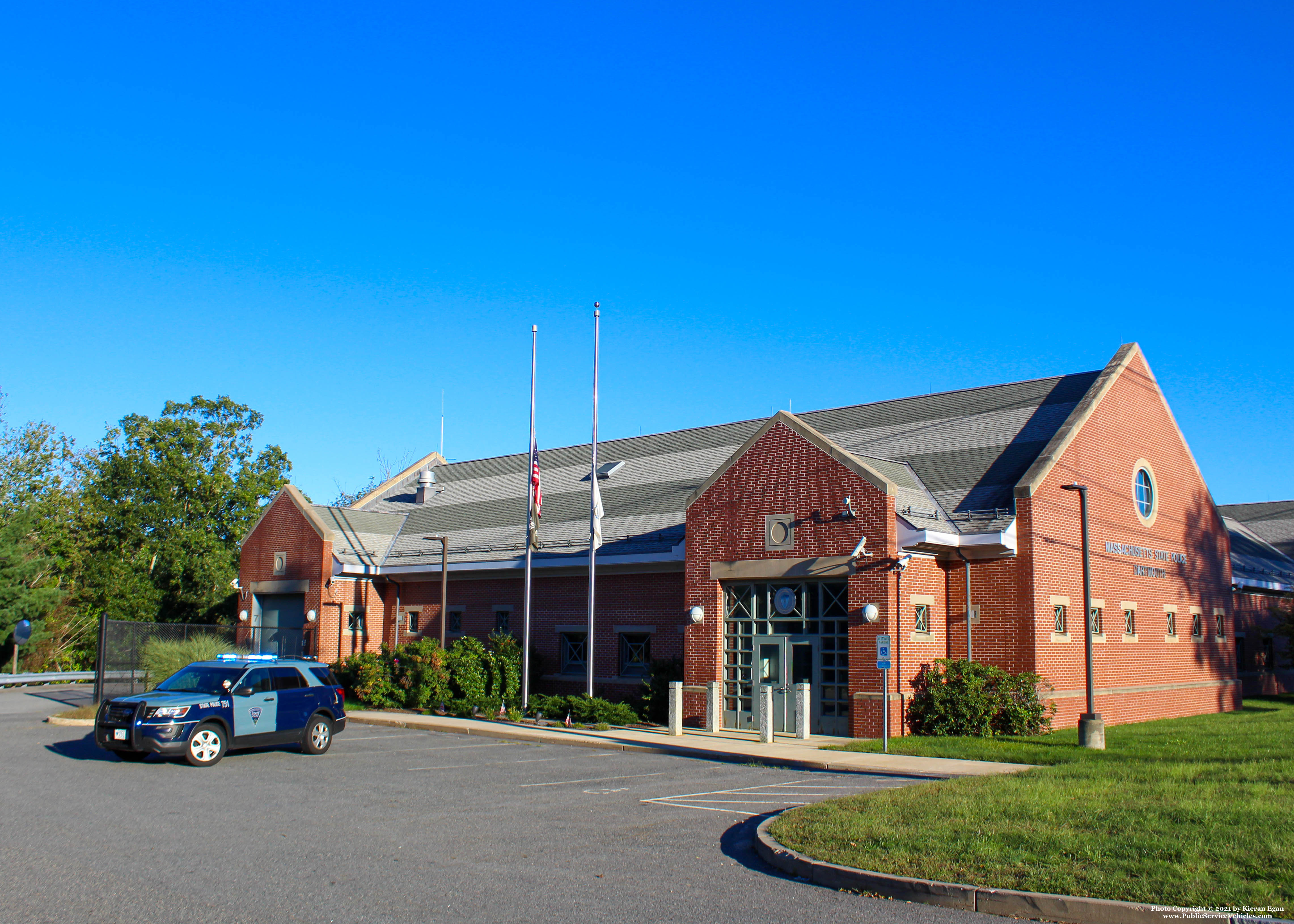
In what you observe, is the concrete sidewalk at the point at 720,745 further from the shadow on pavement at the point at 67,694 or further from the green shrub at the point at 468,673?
the shadow on pavement at the point at 67,694

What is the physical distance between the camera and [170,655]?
2872 cm

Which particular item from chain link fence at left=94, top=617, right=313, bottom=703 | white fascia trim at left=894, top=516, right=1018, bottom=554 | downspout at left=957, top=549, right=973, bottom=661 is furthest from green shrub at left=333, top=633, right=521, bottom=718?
downspout at left=957, top=549, right=973, bottom=661

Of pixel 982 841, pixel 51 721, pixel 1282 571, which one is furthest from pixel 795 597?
pixel 1282 571

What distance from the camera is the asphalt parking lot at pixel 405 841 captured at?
8055 mm

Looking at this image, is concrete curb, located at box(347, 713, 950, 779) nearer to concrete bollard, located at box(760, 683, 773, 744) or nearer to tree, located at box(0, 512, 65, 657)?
concrete bollard, located at box(760, 683, 773, 744)

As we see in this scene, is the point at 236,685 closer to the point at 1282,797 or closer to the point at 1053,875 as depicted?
the point at 1053,875

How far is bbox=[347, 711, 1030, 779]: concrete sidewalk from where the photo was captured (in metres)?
17.1

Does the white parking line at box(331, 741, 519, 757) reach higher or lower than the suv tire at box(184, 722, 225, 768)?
lower

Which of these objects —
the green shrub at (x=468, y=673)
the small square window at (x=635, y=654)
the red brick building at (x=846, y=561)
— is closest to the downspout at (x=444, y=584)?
the red brick building at (x=846, y=561)

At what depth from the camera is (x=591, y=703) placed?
24.9 meters

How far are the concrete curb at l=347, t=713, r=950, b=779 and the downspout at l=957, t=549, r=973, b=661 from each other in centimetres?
529

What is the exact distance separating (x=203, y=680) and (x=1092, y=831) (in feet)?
48.9

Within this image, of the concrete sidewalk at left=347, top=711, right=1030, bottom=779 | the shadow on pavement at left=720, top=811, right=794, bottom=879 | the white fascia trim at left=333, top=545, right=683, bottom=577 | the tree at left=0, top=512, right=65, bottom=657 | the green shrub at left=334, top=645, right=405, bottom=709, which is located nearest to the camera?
the shadow on pavement at left=720, top=811, right=794, bottom=879

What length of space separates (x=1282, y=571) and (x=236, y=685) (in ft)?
121
